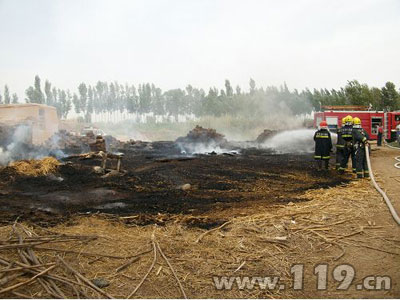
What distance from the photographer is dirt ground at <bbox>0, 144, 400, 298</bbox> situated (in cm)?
364

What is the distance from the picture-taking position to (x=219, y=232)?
16.3 feet

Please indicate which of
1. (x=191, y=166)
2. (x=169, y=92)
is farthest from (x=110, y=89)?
(x=191, y=166)

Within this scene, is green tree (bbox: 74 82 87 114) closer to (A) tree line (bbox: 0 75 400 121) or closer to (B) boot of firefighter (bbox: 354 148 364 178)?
(A) tree line (bbox: 0 75 400 121)

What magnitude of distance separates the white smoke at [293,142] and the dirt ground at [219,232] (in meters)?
13.9

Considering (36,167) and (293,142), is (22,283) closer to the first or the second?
(36,167)

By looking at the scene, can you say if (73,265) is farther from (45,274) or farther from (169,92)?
(169,92)

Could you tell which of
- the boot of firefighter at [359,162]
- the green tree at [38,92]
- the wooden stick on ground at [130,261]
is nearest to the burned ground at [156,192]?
the boot of firefighter at [359,162]

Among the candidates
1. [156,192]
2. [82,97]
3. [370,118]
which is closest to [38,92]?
[82,97]

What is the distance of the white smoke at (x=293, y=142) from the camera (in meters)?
22.8

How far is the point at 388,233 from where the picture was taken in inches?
187

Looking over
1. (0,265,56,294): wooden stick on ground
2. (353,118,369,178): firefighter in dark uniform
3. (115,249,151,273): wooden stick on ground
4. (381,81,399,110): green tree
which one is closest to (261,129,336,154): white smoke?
(381,81,399,110): green tree

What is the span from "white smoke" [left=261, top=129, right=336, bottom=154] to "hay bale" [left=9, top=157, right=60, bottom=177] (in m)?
14.4

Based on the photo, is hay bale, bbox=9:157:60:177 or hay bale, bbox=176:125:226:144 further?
hay bale, bbox=176:125:226:144

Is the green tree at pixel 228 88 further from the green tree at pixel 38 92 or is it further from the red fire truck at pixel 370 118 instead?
the red fire truck at pixel 370 118
